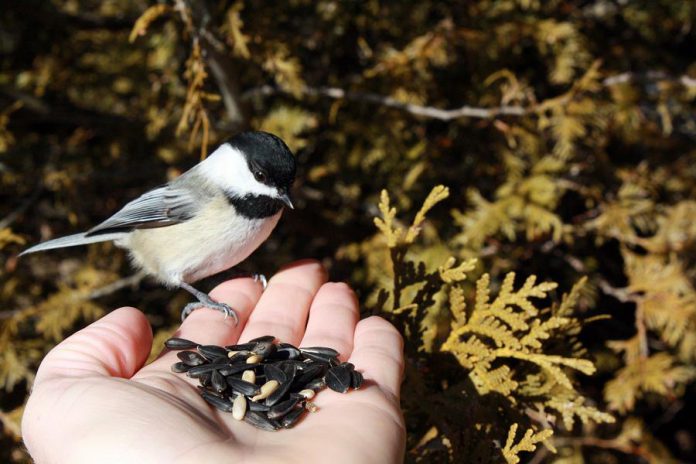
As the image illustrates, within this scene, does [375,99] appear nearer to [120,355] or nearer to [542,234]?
[542,234]

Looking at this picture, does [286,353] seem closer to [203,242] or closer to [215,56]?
[203,242]

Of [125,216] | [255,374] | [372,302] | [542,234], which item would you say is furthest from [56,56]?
[542,234]

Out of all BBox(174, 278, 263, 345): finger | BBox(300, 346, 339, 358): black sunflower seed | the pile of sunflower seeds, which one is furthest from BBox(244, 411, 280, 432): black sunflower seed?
BBox(174, 278, 263, 345): finger

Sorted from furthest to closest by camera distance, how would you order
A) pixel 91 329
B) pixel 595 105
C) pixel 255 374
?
pixel 595 105 < pixel 255 374 < pixel 91 329

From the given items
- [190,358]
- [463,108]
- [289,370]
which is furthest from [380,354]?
[463,108]

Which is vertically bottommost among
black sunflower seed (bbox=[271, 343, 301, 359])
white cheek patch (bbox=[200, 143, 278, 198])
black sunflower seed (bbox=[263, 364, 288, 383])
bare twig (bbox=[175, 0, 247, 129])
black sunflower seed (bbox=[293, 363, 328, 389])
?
black sunflower seed (bbox=[271, 343, 301, 359])

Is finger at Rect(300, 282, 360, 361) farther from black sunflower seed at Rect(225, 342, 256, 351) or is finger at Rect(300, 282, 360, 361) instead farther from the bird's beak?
the bird's beak
